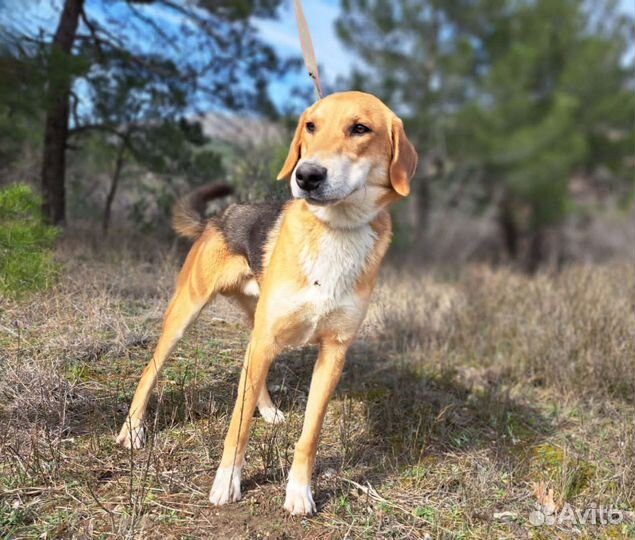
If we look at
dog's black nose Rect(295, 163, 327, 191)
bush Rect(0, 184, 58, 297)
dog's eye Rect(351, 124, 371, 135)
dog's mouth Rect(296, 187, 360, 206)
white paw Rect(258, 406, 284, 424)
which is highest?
dog's eye Rect(351, 124, 371, 135)

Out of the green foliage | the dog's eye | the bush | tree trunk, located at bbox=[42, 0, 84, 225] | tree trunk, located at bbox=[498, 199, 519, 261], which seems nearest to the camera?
the dog's eye

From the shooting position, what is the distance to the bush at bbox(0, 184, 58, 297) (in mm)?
3203

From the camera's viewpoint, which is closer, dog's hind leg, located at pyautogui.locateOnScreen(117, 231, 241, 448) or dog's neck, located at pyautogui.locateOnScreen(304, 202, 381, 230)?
dog's neck, located at pyautogui.locateOnScreen(304, 202, 381, 230)

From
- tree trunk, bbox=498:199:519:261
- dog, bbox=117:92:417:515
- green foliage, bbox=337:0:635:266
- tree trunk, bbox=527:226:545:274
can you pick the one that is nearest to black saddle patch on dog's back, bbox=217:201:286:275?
dog, bbox=117:92:417:515

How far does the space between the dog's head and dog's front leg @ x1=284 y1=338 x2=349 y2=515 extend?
0.73 metres

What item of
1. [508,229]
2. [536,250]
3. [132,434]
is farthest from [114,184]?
[536,250]

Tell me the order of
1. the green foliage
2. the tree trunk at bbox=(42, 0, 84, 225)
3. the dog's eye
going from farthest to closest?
the green foliage → the tree trunk at bbox=(42, 0, 84, 225) → the dog's eye

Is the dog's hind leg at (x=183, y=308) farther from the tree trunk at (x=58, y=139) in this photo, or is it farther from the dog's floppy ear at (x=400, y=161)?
the tree trunk at (x=58, y=139)

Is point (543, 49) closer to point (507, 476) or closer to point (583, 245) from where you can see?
point (583, 245)

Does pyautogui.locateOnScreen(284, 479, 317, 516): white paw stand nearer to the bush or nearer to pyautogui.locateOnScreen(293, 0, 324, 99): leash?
the bush

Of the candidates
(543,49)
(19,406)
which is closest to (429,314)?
(19,406)

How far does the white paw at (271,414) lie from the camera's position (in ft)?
12.4

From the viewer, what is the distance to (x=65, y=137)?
7875 millimetres

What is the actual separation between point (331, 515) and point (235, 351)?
1.79 m
